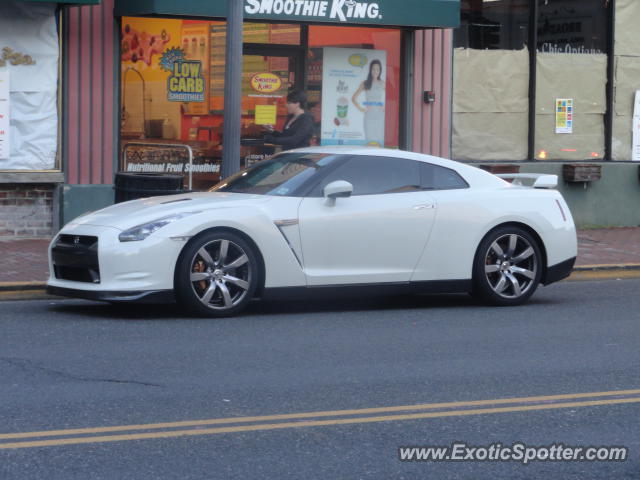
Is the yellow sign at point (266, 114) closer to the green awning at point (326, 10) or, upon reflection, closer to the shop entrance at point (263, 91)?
the shop entrance at point (263, 91)

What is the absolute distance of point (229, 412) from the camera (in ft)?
21.3

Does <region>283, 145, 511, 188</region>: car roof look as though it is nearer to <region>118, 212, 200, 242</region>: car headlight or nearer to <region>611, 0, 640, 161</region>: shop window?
<region>118, 212, 200, 242</region>: car headlight

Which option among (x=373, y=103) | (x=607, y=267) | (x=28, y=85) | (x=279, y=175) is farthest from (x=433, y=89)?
(x=279, y=175)

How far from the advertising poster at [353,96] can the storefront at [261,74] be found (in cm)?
1

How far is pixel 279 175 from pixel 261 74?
6537mm

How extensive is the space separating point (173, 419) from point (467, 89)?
12478 millimetres

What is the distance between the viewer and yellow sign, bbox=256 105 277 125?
1691 cm

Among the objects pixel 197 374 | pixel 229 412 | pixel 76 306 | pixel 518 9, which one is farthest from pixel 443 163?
pixel 518 9

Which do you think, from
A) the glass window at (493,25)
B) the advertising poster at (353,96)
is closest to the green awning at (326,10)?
the advertising poster at (353,96)

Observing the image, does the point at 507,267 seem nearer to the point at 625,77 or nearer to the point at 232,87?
the point at 232,87

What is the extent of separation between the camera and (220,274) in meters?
9.73

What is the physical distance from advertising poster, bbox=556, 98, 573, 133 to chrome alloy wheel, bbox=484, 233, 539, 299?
8265 millimetres

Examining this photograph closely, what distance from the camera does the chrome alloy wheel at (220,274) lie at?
9664 mm

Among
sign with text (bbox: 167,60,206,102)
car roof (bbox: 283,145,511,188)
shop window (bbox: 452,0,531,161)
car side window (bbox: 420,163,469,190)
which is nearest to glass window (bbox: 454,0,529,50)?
shop window (bbox: 452,0,531,161)
